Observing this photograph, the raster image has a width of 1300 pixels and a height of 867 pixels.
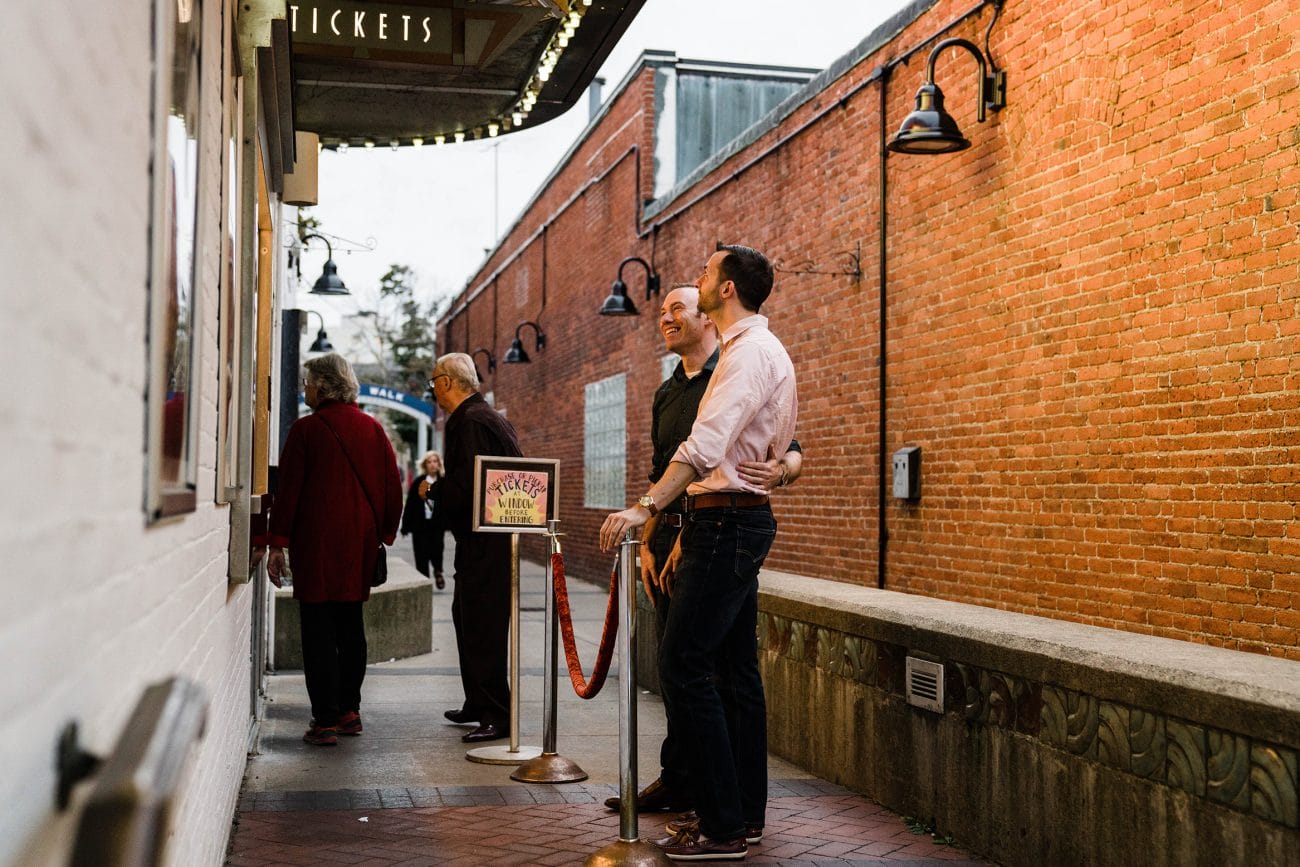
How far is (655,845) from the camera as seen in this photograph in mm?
4805

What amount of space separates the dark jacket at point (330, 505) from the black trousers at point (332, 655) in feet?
0.40

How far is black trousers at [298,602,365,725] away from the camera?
7.10 metres

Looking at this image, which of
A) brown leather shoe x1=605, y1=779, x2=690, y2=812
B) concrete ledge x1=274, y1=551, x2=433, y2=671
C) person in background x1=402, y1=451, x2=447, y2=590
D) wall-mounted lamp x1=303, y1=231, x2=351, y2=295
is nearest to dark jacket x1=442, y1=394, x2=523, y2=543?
brown leather shoe x1=605, y1=779, x2=690, y2=812

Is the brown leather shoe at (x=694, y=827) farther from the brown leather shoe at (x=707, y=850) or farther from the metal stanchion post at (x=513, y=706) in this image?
the metal stanchion post at (x=513, y=706)

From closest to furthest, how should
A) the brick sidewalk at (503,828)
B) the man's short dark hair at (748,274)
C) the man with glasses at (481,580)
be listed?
the brick sidewalk at (503,828), the man's short dark hair at (748,274), the man with glasses at (481,580)

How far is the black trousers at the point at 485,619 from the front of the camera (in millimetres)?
7309

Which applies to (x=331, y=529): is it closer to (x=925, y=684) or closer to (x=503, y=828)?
(x=503, y=828)

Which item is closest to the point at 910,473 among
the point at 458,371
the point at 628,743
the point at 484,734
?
the point at 458,371

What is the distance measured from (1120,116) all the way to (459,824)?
16.9 ft

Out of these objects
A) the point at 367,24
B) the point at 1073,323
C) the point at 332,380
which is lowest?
the point at 332,380

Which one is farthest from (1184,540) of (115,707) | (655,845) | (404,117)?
(115,707)

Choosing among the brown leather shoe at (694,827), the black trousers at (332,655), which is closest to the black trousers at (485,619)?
the black trousers at (332,655)

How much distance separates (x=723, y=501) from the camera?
4.93 m

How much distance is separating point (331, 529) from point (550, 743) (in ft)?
5.18
